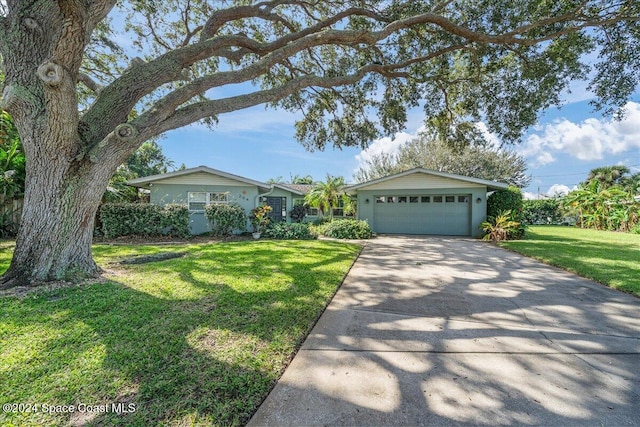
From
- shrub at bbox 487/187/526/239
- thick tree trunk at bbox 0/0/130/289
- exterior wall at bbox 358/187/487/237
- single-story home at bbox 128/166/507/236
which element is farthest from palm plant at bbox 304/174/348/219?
thick tree trunk at bbox 0/0/130/289

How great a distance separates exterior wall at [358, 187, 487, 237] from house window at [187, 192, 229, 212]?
24.5 ft

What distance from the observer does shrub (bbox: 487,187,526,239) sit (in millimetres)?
11758

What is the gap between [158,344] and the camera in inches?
98.4

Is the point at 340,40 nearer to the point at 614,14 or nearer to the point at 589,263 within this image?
the point at 614,14

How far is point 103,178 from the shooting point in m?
4.31

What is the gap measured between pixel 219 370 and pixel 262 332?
0.70 meters

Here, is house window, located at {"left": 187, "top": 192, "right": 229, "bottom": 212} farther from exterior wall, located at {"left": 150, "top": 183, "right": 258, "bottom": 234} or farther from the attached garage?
the attached garage

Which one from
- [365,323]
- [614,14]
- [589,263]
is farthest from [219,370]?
[614,14]

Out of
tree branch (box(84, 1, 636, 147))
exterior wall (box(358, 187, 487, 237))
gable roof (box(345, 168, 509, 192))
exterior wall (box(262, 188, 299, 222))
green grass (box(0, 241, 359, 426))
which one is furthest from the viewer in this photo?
exterior wall (box(262, 188, 299, 222))

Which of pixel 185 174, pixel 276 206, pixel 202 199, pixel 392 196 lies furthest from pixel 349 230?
pixel 185 174

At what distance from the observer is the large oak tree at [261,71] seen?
13.1ft

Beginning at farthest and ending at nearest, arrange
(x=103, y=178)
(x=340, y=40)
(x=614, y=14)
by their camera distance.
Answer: (x=614, y=14) → (x=340, y=40) → (x=103, y=178)

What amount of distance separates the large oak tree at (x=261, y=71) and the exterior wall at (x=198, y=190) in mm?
3855

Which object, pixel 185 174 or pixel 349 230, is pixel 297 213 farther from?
pixel 185 174
